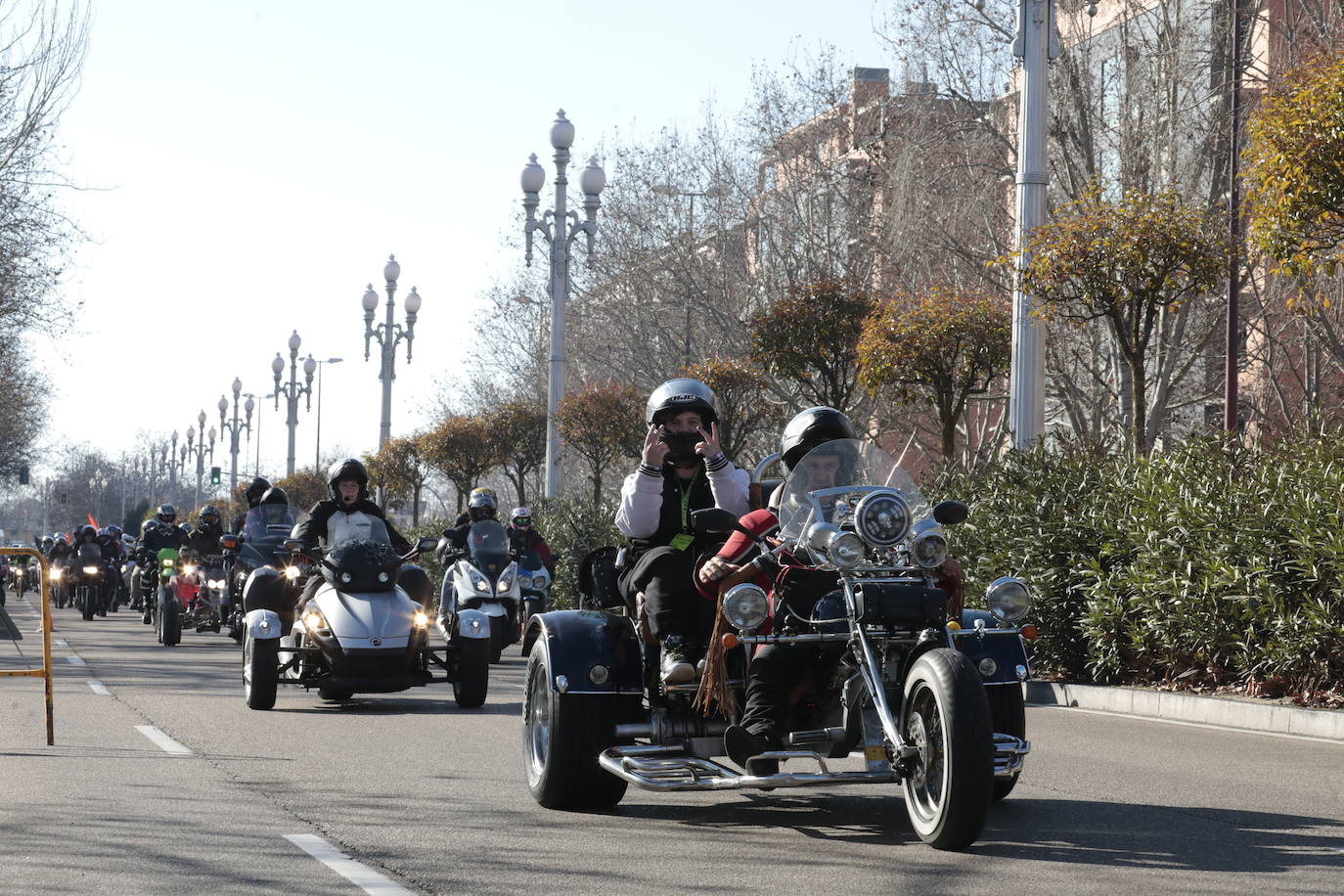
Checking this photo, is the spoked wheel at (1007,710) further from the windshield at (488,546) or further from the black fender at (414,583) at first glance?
the windshield at (488,546)

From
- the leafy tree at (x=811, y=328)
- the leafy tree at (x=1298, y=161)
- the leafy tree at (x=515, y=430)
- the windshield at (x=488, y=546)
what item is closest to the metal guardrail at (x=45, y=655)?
the windshield at (x=488, y=546)

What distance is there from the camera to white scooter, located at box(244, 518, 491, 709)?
13.0 metres

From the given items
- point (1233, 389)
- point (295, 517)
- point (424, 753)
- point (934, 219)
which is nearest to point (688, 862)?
point (424, 753)

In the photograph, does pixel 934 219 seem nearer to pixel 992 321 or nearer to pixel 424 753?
pixel 992 321

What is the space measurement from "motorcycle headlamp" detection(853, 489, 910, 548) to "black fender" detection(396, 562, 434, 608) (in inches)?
281

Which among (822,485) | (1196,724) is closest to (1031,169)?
(1196,724)

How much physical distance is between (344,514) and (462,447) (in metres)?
28.3

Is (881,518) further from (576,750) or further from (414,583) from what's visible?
(414,583)

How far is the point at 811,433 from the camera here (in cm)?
771

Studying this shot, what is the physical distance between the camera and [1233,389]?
27859 mm

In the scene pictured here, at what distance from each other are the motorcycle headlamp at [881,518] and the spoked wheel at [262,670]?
7.28 meters

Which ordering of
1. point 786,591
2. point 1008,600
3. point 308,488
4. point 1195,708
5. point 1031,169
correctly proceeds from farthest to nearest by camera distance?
point 308,488 → point 1031,169 → point 1195,708 → point 1008,600 → point 786,591

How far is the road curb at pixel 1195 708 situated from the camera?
11.9 m

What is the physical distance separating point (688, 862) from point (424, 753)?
4.01m
